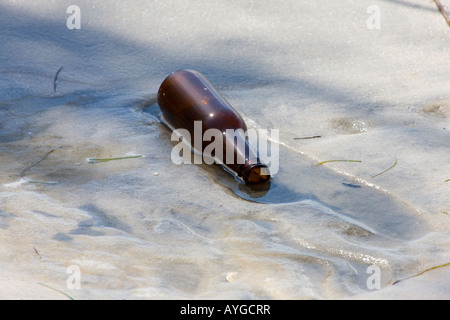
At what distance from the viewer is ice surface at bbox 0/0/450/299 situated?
1726 millimetres

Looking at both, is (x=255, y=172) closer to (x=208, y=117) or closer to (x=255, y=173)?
(x=255, y=173)

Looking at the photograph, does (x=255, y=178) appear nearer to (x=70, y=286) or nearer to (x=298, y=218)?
(x=298, y=218)

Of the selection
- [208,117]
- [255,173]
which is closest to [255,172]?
[255,173]

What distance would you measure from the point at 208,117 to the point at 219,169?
0.21m

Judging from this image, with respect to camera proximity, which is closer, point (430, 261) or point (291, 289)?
point (291, 289)

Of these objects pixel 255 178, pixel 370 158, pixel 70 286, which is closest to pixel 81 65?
pixel 255 178

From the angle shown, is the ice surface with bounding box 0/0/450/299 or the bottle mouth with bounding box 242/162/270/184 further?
the bottle mouth with bounding box 242/162/270/184

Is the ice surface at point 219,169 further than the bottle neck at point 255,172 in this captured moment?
No

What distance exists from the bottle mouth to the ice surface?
2.0 inches

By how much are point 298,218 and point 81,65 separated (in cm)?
178

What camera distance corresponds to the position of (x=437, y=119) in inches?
106

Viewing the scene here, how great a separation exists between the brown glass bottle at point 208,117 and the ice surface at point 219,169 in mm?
76

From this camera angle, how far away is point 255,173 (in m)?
2.23

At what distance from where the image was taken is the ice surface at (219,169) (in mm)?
1726
